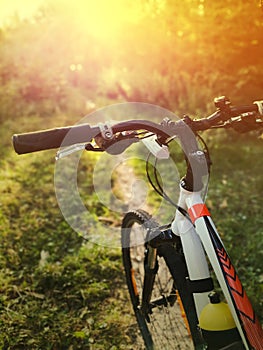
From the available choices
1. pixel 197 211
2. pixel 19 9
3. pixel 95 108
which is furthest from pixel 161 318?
pixel 19 9

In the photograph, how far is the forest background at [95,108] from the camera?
366cm

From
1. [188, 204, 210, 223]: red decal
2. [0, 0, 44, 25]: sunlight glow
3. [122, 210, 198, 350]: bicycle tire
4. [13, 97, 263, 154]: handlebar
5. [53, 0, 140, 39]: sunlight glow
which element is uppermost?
[0, 0, 44, 25]: sunlight glow

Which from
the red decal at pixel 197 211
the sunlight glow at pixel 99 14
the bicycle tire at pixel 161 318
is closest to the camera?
the red decal at pixel 197 211

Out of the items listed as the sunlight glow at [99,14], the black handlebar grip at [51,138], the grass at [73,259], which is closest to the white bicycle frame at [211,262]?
the black handlebar grip at [51,138]

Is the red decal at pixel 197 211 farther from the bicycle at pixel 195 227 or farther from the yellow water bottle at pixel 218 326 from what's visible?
the yellow water bottle at pixel 218 326

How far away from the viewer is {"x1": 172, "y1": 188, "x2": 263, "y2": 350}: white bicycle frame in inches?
76.7

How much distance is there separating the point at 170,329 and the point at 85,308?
0.81 m

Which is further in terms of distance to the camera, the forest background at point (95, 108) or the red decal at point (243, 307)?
the forest background at point (95, 108)

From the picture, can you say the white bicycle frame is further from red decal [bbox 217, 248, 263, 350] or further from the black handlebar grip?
the black handlebar grip

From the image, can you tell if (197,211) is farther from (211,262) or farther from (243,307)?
(243,307)

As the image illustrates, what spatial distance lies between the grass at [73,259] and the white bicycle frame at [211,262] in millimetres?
1471

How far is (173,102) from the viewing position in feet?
27.0

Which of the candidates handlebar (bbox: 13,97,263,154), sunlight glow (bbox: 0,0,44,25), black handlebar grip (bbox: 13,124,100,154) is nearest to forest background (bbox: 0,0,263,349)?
sunlight glow (bbox: 0,0,44,25)

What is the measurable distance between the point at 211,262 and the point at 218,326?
30 cm
